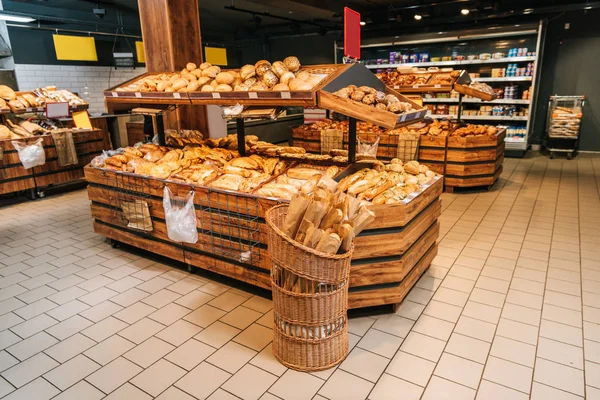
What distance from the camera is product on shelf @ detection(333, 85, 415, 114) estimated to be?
10.5 feet

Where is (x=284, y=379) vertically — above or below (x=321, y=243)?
below

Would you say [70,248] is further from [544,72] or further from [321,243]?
[544,72]

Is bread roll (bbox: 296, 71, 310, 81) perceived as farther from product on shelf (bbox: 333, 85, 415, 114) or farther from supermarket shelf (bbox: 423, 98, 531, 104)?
supermarket shelf (bbox: 423, 98, 531, 104)

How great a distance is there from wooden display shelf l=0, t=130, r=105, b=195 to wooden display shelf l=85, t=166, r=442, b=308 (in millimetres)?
2995

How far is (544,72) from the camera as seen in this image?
981cm

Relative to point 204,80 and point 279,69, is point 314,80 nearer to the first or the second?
point 279,69

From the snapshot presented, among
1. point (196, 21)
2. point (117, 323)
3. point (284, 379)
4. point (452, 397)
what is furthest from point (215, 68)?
point (452, 397)

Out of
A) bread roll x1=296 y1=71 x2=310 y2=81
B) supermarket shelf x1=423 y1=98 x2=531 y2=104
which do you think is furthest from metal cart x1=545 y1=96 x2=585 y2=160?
bread roll x1=296 y1=71 x2=310 y2=81

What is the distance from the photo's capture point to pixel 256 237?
3.39 meters

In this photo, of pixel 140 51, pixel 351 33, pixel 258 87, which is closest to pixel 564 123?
pixel 351 33

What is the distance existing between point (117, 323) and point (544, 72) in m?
10.8

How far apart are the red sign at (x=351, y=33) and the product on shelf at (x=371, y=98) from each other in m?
0.45

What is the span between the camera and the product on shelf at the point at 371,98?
3.21 meters

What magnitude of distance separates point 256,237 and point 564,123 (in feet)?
28.3
